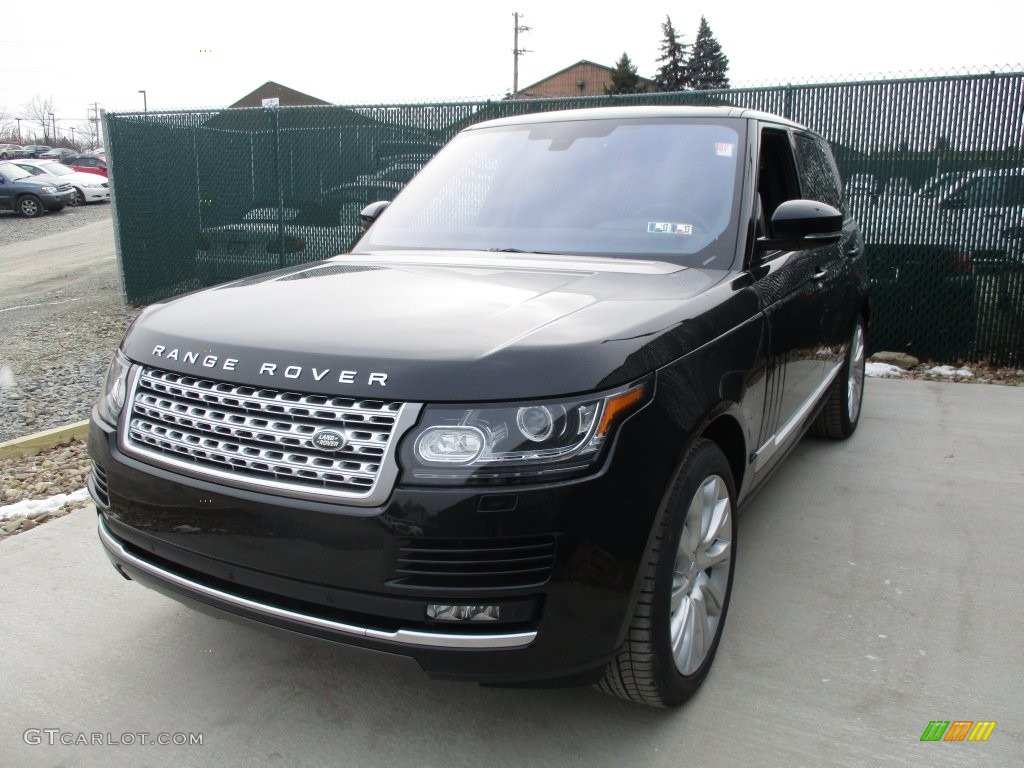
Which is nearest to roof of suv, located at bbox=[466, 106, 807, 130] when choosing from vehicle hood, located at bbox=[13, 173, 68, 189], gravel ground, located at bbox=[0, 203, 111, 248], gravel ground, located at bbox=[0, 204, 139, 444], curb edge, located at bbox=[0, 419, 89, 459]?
curb edge, located at bbox=[0, 419, 89, 459]

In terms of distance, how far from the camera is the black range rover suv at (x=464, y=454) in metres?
1.98

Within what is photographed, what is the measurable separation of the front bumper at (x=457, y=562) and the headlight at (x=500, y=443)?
0.04 metres

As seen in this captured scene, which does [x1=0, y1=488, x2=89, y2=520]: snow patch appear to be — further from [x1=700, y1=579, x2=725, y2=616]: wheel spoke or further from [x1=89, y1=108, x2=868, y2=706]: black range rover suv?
[x1=700, y1=579, x2=725, y2=616]: wheel spoke

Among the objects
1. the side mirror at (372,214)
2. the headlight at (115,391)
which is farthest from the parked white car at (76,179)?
the headlight at (115,391)

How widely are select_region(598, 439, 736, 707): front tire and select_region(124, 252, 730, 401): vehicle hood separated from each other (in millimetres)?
385

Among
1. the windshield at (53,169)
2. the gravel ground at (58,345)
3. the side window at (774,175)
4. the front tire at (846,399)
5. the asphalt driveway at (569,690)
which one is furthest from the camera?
the windshield at (53,169)

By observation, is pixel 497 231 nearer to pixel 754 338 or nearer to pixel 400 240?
pixel 400 240

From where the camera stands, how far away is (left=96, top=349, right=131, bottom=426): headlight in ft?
8.21

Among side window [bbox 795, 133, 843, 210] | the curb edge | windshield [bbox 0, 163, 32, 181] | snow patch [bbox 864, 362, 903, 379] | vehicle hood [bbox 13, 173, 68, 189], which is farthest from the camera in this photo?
vehicle hood [bbox 13, 173, 68, 189]

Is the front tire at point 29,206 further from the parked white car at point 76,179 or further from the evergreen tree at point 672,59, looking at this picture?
the evergreen tree at point 672,59

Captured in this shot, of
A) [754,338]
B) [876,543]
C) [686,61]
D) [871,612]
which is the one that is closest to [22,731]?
[754,338]

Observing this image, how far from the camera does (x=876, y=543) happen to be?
3.81 m

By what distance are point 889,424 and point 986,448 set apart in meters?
0.65

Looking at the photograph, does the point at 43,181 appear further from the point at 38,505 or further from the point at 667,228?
the point at 667,228
